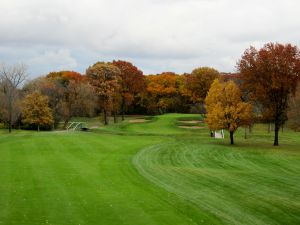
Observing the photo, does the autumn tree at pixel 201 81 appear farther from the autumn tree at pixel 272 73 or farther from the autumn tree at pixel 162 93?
the autumn tree at pixel 162 93

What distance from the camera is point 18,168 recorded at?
28797mm

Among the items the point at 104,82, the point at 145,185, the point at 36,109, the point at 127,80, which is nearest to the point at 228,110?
the point at 145,185

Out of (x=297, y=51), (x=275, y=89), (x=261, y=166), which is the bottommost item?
(x=261, y=166)

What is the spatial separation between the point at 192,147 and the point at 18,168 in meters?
21.1

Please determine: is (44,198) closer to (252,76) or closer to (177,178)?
(177,178)

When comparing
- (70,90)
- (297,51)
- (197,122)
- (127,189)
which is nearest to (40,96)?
(70,90)

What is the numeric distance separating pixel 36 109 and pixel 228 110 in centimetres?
3764

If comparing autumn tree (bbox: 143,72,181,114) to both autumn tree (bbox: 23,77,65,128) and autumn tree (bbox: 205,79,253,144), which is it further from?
autumn tree (bbox: 205,79,253,144)

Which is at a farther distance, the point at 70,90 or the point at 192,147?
the point at 70,90

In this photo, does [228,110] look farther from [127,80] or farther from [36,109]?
[127,80]

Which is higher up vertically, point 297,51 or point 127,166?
point 297,51

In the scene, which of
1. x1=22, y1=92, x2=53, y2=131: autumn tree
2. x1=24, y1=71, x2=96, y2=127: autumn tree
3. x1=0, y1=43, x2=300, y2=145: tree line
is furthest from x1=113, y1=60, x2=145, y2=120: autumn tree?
x1=22, y1=92, x2=53, y2=131: autumn tree

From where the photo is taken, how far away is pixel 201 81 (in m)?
74.6

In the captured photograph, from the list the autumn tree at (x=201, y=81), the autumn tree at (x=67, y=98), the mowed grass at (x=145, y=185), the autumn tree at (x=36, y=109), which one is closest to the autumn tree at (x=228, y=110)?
the mowed grass at (x=145, y=185)
